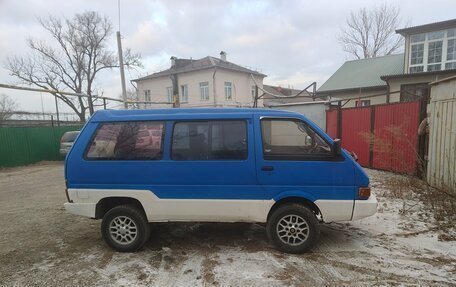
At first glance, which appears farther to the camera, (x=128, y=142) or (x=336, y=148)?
(x=128, y=142)

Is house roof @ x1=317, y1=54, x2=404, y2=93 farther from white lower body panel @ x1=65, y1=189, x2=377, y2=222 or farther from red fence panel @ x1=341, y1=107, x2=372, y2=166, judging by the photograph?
white lower body panel @ x1=65, y1=189, x2=377, y2=222

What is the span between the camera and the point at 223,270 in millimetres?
3662

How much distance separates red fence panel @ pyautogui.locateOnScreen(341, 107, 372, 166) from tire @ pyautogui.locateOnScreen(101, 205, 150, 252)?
7956 mm

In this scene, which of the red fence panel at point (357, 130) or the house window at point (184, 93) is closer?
the red fence panel at point (357, 130)

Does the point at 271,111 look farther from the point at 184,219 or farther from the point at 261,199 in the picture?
the point at 184,219

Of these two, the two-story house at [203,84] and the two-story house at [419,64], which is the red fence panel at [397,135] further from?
the two-story house at [203,84]

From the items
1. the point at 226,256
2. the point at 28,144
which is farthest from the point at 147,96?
the point at 226,256

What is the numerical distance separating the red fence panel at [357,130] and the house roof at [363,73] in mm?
12706

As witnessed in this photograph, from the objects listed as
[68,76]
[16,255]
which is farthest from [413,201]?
[68,76]

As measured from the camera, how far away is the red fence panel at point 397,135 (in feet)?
26.6

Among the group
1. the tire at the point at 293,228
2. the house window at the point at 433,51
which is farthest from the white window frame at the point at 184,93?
the tire at the point at 293,228

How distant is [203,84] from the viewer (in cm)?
3173

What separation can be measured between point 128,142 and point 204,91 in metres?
28.2

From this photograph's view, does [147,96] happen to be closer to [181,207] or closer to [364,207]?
[181,207]
